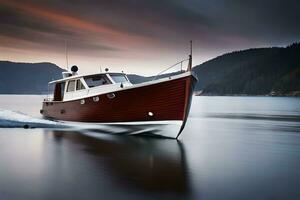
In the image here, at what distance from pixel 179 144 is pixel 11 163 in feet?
29.8

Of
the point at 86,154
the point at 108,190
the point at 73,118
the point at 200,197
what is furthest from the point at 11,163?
the point at 73,118

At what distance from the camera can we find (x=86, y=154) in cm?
1484

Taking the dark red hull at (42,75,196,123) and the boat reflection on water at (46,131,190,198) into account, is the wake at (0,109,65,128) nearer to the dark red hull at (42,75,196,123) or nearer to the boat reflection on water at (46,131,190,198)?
the boat reflection on water at (46,131,190,198)

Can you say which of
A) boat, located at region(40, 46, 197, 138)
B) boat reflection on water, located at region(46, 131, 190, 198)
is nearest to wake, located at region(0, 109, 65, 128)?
boat, located at region(40, 46, 197, 138)

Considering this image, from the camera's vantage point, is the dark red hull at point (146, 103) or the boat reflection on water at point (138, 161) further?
the dark red hull at point (146, 103)

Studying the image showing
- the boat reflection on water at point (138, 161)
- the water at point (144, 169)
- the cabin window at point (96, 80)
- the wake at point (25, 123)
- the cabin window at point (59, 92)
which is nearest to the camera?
the water at point (144, 169)

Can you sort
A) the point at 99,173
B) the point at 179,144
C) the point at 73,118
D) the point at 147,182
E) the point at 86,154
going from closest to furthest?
the point at 147,182
the point at 99,173
the point at 86,154
the point at 179,144
the point at 73,118

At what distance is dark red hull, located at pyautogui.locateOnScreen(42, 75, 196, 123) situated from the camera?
59.9ft

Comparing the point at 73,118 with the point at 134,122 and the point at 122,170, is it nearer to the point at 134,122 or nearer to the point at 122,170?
the point at 134,122

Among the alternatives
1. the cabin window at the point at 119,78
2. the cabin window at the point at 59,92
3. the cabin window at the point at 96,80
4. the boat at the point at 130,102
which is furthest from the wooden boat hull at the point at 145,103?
the cabin window at the point at 59,92

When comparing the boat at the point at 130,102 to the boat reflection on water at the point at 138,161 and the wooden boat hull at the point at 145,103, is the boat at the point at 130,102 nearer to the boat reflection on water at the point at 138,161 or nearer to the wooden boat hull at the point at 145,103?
the wooden boat hull at the point at 145,103

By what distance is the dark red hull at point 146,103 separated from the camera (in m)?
18.3

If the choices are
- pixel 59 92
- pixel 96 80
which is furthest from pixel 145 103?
pixel 59 92

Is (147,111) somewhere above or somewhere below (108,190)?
above
